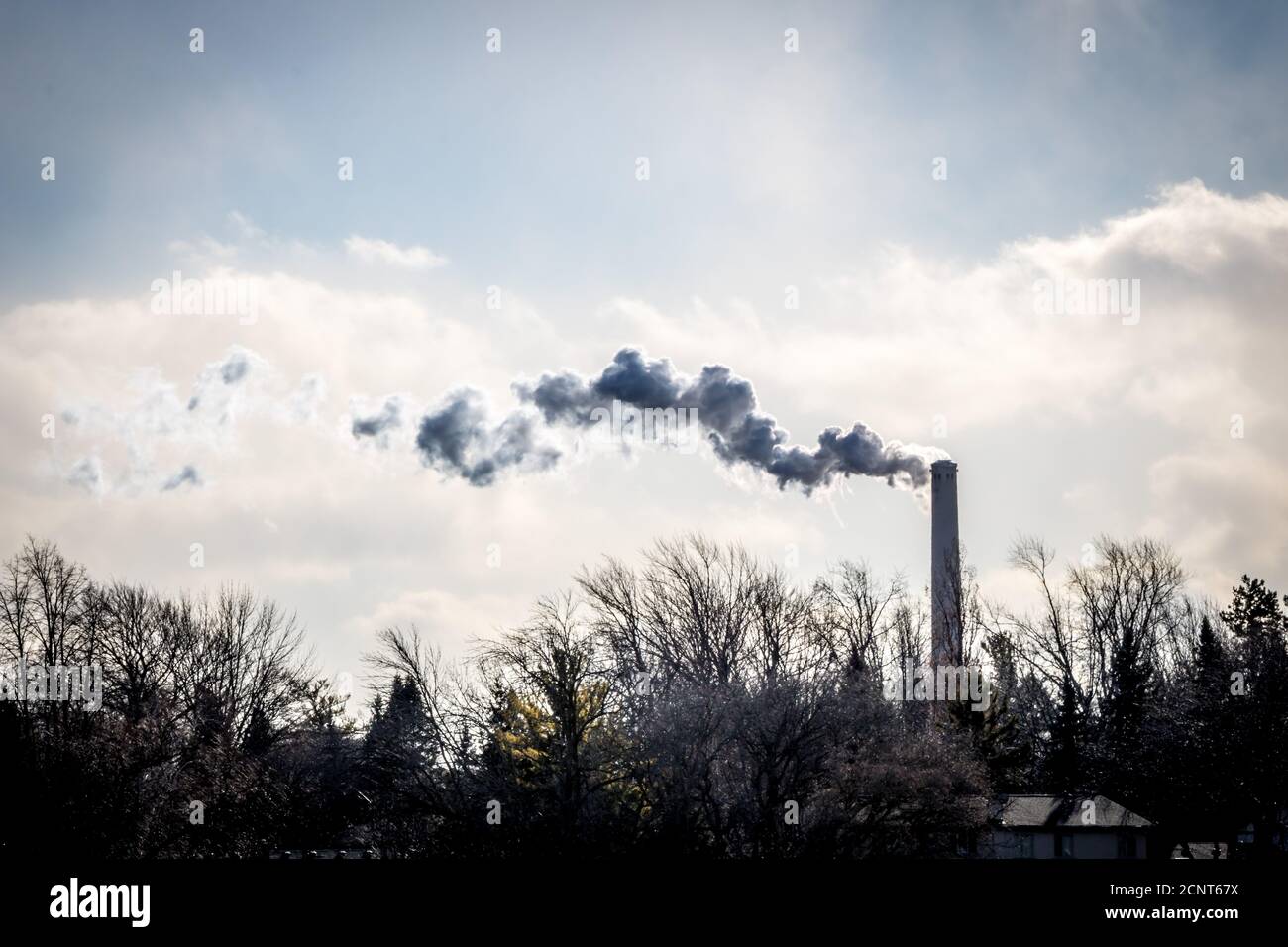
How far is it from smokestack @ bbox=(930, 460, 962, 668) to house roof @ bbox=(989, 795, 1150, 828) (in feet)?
38.0

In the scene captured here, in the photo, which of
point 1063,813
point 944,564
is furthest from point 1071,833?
point 944,564

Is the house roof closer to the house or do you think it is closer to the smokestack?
the house

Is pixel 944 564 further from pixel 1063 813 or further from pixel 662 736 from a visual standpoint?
pixel 662 736

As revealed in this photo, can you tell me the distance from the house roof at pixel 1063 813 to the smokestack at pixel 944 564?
11.6m

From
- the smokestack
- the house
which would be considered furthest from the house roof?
the smokestack

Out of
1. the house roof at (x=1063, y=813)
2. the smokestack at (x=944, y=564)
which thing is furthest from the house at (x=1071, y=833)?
the smokestack at (x=944, y=564)

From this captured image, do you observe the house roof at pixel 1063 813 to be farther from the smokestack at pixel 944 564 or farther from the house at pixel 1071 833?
the smokestack at pixel 944 564

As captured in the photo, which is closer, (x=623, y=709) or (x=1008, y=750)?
(x=623, y=709)
